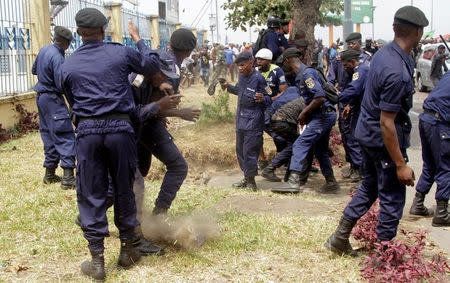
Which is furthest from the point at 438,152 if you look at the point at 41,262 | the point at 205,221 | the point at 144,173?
the point at 41,262

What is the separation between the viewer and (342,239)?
443 centimetres

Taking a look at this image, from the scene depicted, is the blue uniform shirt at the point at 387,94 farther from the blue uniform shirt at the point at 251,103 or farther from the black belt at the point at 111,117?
the blue uniform shirt at the point at 251,103

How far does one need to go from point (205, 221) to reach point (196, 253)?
60cm

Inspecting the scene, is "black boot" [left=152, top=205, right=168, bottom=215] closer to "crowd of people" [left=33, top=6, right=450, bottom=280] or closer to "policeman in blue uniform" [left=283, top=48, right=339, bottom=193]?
"crowd of people" [left=33, top=6, right=450, bottom=280]

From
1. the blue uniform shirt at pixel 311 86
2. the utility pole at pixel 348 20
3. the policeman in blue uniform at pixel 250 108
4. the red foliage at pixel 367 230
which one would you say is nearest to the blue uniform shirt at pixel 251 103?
the policeman in blue uniform at pixel 250 108

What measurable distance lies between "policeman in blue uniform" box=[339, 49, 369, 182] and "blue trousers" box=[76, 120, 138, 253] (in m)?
3.45

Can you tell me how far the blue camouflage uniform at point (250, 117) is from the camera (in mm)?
6936

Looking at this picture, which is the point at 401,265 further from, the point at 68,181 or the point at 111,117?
the point at 68,181

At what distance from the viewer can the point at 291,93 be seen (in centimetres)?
770

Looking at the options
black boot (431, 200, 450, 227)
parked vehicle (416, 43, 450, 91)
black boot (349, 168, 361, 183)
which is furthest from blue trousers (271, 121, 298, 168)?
parked vehicle (416, 43, 450, 91)

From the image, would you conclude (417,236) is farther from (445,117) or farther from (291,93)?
(291,93)

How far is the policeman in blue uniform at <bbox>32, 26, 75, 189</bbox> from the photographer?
21.9 ft

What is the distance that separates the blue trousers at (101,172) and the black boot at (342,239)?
1557 mm

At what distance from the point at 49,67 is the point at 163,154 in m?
2.57
